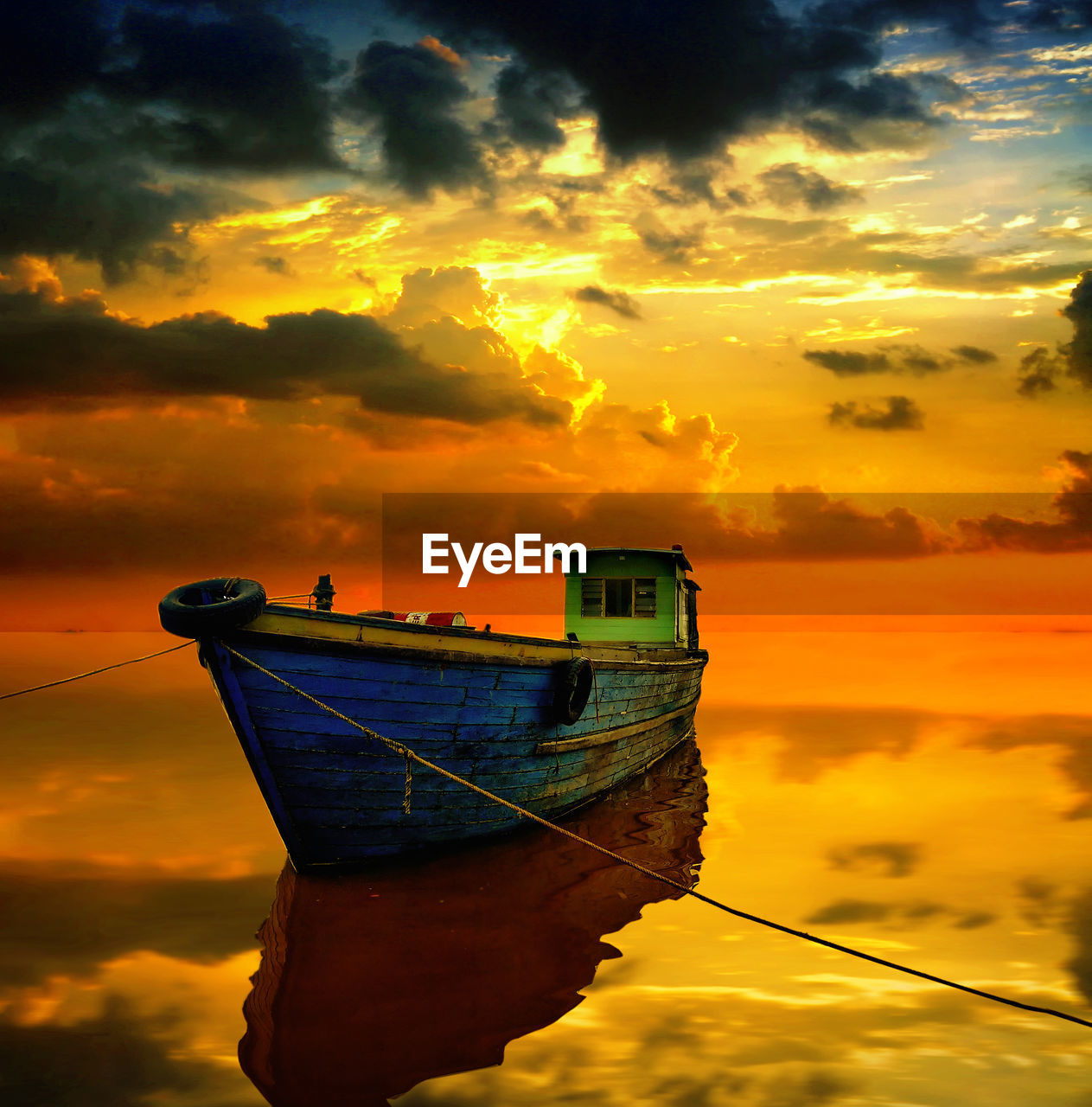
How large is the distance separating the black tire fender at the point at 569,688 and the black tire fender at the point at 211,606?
408 cm

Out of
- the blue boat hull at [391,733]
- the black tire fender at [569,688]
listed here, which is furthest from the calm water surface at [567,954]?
the black tire fender at [569,688]

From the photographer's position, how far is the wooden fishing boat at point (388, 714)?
8227 mm

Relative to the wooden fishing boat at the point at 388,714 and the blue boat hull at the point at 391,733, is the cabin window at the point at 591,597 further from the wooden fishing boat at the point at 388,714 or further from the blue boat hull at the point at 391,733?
the blue boat hull at the point at 391,733

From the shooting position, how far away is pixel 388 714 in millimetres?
8992

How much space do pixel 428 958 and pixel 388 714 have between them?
234 centimetres

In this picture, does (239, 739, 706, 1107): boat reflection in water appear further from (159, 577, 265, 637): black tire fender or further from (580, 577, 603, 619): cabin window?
(580, 577, 603, 619): cabin window

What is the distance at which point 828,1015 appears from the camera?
6.81 m

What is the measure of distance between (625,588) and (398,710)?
29.4ft

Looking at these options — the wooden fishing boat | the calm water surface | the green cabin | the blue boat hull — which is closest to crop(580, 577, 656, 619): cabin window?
the green cabin

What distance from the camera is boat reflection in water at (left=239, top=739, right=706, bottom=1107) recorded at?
6.17 m

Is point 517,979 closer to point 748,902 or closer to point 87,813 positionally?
point 748,902

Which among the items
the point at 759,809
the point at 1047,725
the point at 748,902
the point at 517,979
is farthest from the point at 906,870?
the point at 1047,725

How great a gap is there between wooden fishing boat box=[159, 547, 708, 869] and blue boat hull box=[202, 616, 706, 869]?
0.05 feet

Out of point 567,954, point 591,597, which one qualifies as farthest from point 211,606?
point 591,597
